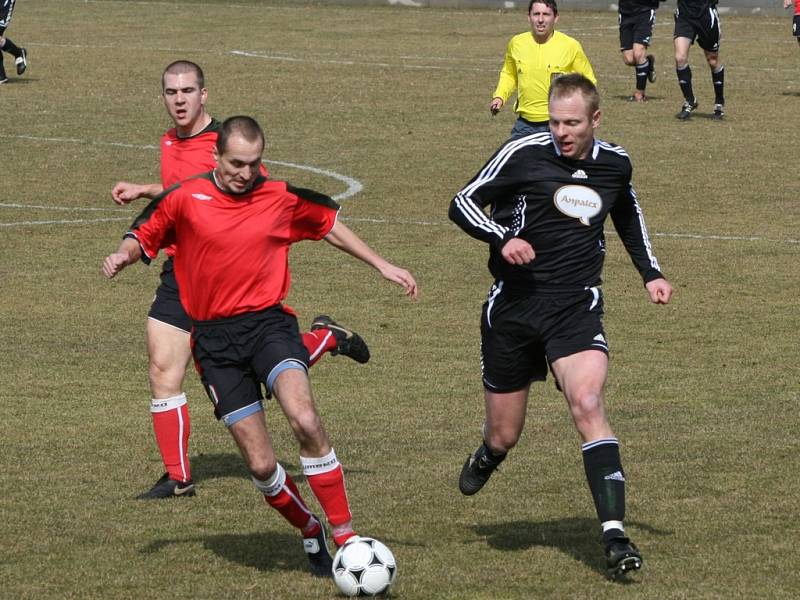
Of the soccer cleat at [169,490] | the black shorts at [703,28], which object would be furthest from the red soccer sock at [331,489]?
the black shorts at [703,28]

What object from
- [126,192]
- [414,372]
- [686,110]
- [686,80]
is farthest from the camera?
[686,110]

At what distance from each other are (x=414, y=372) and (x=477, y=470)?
366 centimetres

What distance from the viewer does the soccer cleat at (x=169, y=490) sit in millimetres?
9133

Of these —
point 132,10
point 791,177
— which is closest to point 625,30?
point 791,177

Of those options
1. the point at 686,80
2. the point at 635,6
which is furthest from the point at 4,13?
the point at 686,80

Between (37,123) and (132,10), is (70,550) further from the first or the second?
(132,10)

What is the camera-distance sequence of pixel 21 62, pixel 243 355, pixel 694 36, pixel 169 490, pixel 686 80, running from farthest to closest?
1. pixel 21 62
2. pixel 694 36
3. pixel 686 80
4. pixel 169 490
5. pixel 243 355

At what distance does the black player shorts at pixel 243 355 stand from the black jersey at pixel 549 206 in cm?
112

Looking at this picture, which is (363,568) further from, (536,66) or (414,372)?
(536,66)

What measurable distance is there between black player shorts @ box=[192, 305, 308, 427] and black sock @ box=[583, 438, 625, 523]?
1460 millimetres

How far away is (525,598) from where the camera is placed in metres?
7.21

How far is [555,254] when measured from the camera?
26.5ft

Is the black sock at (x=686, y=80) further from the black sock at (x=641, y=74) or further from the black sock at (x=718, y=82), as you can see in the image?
the black sock at (x=641, y=74)

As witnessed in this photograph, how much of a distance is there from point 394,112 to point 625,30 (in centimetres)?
449
